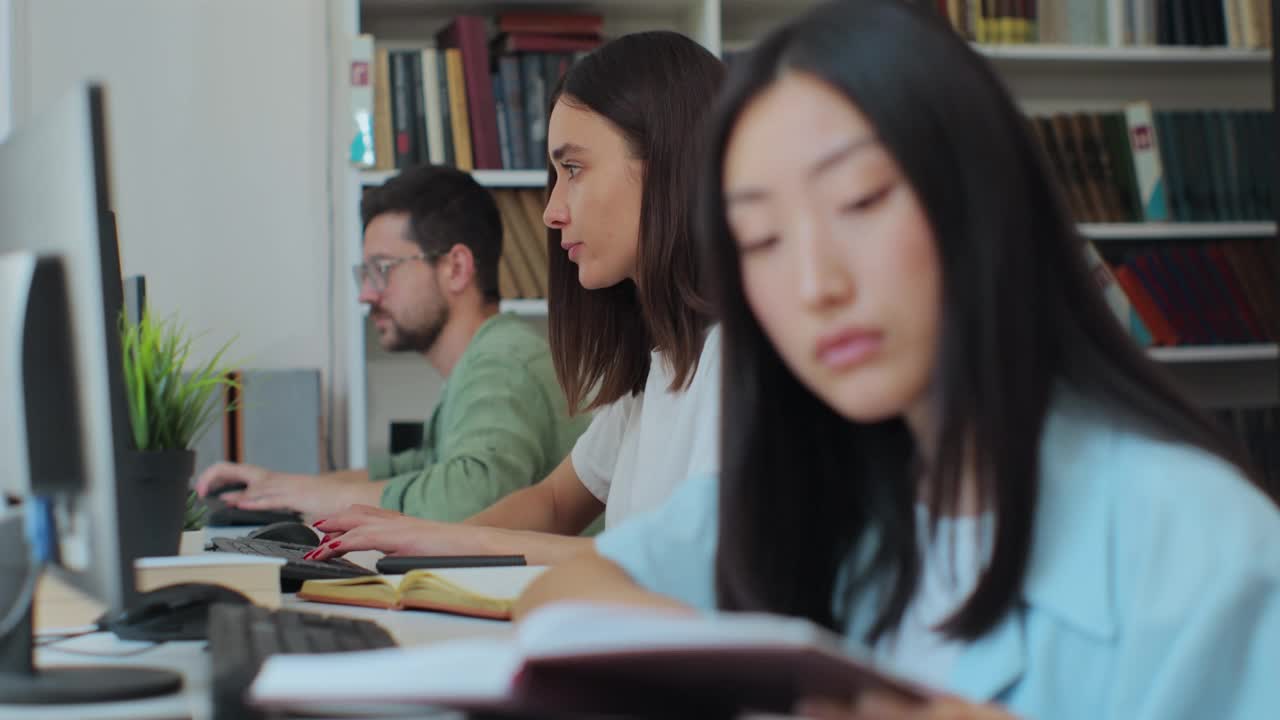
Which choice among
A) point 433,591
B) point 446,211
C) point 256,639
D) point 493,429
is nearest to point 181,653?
point 256,639

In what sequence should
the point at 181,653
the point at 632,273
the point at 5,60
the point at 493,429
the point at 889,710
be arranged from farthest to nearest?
1. the point at 5,60
2. the point at 493,429
3. the point at 632,273
4. the point at 181,653
5. the point at 889,710

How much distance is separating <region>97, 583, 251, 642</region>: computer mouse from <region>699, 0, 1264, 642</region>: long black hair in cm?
49

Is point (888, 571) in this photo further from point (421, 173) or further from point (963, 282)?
point (421, 173)

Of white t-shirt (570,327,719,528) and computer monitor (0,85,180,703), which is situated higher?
computer monitor (0,85,180,703)

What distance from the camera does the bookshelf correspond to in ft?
9.91

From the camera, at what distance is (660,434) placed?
1.71m

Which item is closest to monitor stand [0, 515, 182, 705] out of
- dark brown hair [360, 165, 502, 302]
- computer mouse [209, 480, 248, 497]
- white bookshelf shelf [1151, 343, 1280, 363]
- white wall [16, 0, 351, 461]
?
computer mouse [209, 480, 248, 497]

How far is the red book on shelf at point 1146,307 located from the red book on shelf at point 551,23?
4.29 feet

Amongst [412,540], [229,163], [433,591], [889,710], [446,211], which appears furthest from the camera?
[229,163]

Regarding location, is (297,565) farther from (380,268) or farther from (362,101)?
(362,101)

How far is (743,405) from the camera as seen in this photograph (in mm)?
901

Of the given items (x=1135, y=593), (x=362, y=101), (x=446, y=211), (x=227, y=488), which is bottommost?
(x=227, y=488)

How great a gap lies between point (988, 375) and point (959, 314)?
0.04 metres

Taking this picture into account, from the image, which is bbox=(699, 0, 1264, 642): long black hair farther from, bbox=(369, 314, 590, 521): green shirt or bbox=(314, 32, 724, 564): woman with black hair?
bbox=(369, 314, 590, 521): green shirt
